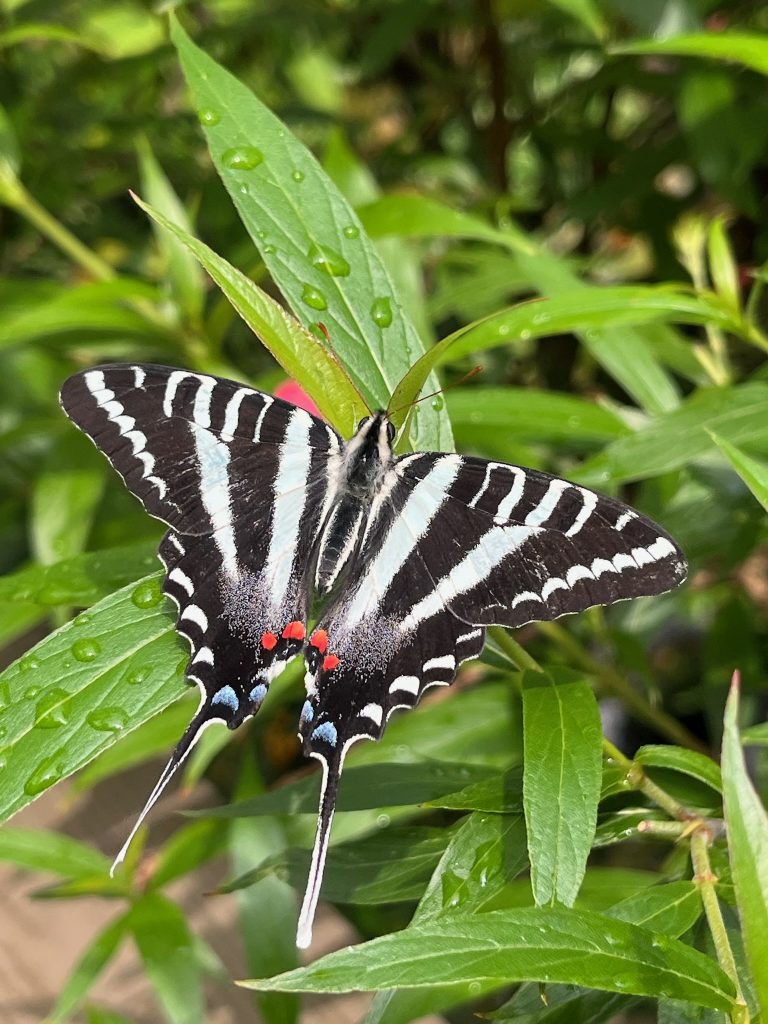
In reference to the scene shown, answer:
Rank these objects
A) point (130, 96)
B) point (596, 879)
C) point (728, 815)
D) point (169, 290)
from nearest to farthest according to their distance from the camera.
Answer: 1. point (728, 815)
2. point (596, 879)
3. point (169, 290)
4. point (130, 96)

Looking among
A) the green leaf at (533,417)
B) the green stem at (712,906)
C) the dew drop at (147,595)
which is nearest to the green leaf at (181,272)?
the green leaf at (533,417)

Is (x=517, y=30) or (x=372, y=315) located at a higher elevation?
(x=372, y=315)

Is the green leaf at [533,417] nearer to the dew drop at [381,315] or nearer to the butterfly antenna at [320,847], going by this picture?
the dew drop at [381,315]

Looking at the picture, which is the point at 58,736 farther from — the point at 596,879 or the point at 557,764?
the point at 596,879

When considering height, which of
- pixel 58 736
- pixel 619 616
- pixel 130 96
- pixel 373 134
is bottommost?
pixel 619 616

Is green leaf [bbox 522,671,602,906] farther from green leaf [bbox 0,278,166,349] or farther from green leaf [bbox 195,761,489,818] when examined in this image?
green leaf [bbox 0,278,166,349]

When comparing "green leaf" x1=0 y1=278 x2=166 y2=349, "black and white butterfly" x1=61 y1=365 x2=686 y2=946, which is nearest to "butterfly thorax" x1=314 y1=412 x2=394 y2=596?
"black and white butterfly" x1=61 y1=365 x2=686 y2=946

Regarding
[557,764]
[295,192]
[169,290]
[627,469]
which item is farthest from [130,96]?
[557,764]
